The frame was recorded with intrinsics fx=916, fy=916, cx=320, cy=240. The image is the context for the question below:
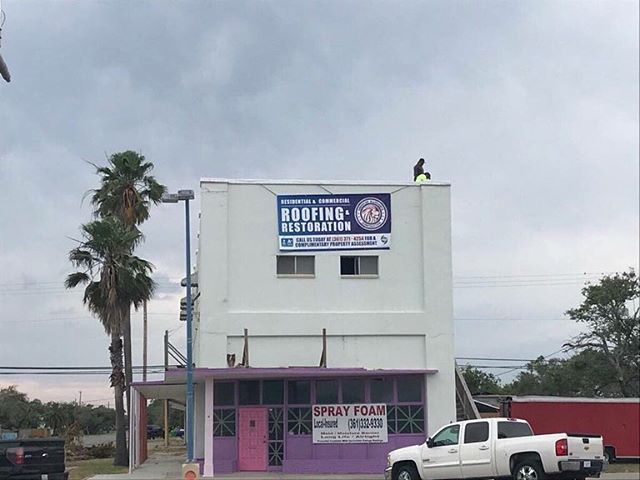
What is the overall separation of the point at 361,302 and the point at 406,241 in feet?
8.81

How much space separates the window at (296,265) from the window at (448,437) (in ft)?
35.5

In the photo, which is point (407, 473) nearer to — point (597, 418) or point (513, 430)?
point (513, 430)

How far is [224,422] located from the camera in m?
30.3

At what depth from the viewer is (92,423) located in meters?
88.3

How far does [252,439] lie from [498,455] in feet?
38.2

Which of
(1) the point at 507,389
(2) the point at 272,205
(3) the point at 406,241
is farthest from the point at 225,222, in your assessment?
(1) the point at 507,389

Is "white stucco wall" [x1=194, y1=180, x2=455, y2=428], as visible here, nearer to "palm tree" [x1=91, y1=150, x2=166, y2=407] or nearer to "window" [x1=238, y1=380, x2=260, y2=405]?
"window" [x1=238, y1=380, x2=260, y2=405]

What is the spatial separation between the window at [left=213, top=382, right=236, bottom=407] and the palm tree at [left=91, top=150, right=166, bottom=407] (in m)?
15.5

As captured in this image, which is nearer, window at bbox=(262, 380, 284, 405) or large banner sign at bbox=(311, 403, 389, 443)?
large banner sign at bbox=(311, 403, 389, 443)

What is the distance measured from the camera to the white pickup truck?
1978cm

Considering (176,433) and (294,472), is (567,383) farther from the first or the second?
(176,433)

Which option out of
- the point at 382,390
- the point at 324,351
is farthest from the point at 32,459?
the point at 382,390

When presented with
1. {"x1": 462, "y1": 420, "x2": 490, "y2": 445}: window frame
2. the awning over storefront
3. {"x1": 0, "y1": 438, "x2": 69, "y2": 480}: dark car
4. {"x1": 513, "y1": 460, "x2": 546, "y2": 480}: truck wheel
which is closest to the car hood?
{"x1": 462, "y1": 420, "x2": 490, "y2": 445}: window frame

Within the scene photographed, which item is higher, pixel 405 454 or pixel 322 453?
pixel 405 454
